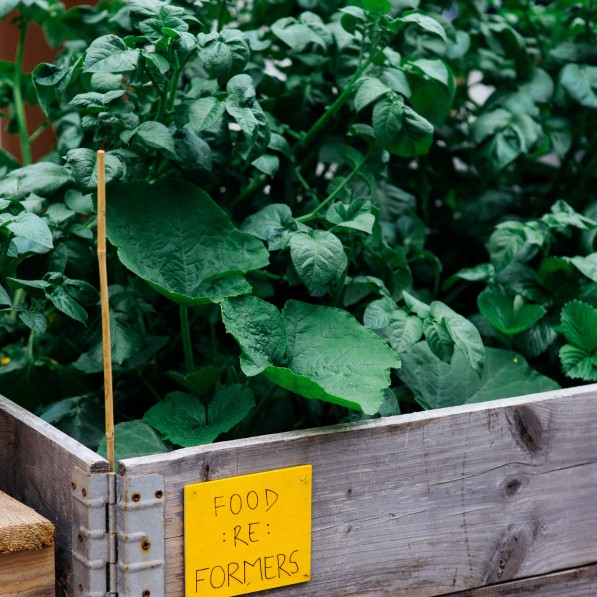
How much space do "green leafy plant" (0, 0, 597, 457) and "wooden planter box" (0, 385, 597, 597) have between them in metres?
0.07

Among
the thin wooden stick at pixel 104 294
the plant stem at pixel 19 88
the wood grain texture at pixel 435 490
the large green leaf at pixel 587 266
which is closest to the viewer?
the thin wooden stick at pixel 104 294

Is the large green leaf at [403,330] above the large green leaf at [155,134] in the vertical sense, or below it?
below

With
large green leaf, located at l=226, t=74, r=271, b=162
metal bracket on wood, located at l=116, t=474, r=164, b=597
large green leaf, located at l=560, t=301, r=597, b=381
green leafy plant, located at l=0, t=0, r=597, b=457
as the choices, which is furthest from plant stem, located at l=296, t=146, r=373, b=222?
metal bracket on wood, located at l=116, t=474, r=164, b=597

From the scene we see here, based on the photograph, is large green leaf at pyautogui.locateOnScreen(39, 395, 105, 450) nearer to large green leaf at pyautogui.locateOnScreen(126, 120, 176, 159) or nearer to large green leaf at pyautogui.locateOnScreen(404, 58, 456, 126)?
large green leaf at pyautogui.locateOnScreen(126, 120, 176, 159)

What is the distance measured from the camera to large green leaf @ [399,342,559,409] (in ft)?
4.15

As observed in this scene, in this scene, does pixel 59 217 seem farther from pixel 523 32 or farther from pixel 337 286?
pixel 523 32

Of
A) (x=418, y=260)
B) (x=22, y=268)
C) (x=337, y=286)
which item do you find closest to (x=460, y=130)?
(x=418, y=260)

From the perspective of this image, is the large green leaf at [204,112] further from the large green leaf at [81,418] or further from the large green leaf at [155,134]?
the large green leaf at [81,418]

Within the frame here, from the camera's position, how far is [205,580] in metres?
1.00

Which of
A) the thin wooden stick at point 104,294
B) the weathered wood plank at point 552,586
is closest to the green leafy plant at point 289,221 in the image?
the thin wooden stick at point 104,294

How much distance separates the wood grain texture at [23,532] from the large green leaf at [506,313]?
26.6 inches

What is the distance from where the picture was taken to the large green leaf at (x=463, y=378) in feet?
4.15

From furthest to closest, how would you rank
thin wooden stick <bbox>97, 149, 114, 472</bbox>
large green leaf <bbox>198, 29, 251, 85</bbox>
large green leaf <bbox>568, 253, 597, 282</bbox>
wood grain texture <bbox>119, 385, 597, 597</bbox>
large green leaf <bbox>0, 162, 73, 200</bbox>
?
large green leaf <bbox>568, 253, 597, 282</bbox> → large green leaf <bbox>0, 162, 73, 200</bbox> → large green leaf <bbox>198, 29, 251, 85</bbox> → wood grain texture <bbox>119, 385, 597, 597</bbox> → thin wooden stick <bbox>97, 149, 114, 472</bbox>

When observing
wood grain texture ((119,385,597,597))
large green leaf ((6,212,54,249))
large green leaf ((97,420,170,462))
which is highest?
large green leaf ((6,212,54,249))
